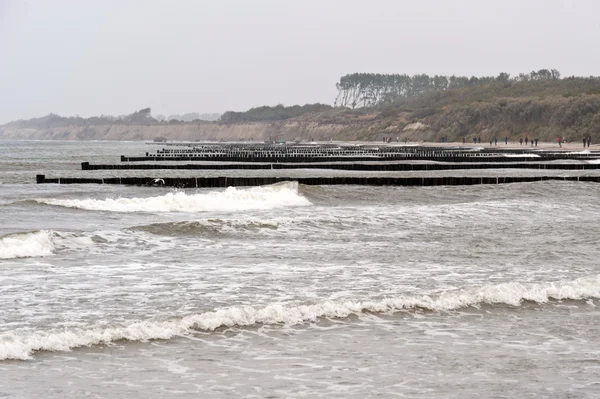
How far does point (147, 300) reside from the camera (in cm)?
1226

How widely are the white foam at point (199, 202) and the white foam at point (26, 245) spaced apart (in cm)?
989

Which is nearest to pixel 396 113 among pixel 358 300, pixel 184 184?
pixel 184 184

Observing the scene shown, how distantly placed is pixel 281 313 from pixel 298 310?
11.2 inches

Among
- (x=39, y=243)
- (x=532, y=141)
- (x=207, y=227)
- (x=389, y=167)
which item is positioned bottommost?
(x=207, y=227)

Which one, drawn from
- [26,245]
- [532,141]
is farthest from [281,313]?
[532,141]

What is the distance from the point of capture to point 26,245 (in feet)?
57.4

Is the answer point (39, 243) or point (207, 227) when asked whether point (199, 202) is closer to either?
point (207, 227)

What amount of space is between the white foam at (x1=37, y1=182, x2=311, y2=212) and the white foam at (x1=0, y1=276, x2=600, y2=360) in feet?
58.0

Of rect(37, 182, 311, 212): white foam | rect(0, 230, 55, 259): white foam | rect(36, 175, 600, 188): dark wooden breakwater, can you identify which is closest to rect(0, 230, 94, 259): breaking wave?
rect(0, 230, 55, 259): white foam

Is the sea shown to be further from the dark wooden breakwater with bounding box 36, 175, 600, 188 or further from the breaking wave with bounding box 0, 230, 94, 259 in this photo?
the dark wooden breakwater with bounding box 36, 175, 600, 188

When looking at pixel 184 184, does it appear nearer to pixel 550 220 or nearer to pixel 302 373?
pixel 550 220

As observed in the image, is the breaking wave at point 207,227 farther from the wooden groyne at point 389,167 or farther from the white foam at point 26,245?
the wooden groyne at point 389,167

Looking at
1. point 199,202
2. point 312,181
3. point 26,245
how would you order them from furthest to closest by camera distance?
point 312,181
point 199,202
point 26,245

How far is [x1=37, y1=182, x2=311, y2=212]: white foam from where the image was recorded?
29170 millimetres
